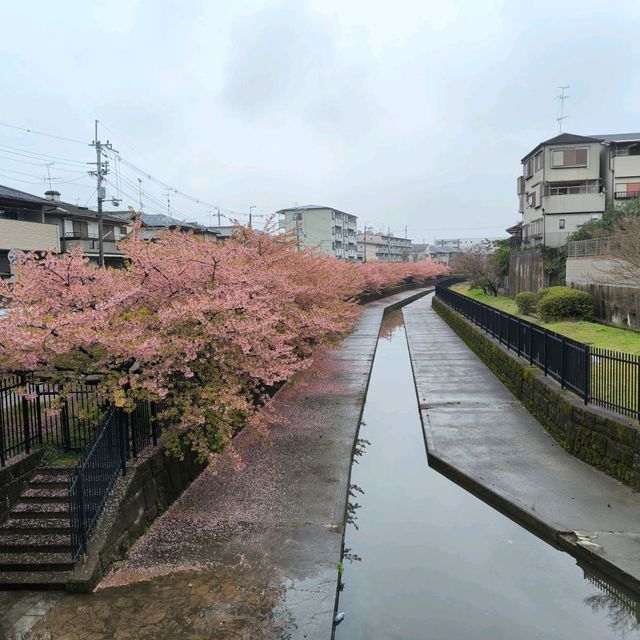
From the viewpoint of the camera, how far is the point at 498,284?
5088cm

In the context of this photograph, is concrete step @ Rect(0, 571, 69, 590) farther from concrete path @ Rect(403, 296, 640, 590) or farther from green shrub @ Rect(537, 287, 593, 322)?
green shrub @ Rect(537, 287, 593, 322)

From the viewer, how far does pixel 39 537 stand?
742 cm

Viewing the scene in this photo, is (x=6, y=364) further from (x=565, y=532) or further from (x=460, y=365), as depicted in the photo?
(x=460, y=365)

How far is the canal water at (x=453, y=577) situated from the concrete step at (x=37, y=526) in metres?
3.65

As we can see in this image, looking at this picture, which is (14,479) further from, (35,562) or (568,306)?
(568,306)

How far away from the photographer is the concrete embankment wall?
921cm

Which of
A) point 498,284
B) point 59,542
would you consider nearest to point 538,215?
point 498,284

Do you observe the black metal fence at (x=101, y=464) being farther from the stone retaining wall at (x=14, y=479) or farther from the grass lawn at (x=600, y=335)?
the grass lawn at (x=600, y=335)

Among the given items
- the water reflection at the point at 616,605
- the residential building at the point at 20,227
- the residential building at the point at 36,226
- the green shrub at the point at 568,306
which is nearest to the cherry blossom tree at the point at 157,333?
the water reflection at the point at 616,605

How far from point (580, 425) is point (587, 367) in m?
1.06

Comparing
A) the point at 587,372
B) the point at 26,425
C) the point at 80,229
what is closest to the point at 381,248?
the point at 80,229

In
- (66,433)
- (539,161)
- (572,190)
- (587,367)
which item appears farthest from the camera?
(539,161)

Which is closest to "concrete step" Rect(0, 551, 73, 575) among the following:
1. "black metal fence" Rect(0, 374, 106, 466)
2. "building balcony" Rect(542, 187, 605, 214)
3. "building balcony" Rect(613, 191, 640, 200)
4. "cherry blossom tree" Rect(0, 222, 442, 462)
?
"black metal fence" Rect(0, 374, 106, 466)

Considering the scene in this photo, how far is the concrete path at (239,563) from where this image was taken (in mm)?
6105
